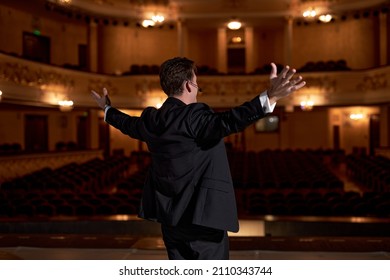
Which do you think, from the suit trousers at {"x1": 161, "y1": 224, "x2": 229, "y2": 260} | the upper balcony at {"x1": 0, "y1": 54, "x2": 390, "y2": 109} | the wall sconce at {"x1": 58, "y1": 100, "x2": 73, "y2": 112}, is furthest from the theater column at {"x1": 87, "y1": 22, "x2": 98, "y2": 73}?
the suit trousers at {"x1": 161, "y1": 224, "x2": 229, "y2": 260}

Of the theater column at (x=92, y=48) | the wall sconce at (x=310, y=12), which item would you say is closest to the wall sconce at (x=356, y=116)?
the wall sconce at (x=310, y=12)

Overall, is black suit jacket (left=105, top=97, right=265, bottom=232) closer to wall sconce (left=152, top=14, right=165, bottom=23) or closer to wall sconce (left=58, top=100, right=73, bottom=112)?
wall sconce (left=58, top=100, right=73, bottom=112)

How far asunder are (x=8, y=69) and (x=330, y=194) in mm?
11033

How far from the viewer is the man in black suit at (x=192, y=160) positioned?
5.74 feet

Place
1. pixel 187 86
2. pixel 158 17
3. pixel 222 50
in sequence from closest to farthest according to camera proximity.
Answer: pixel 187 86 → pixel 158 17 → pixel 222 50

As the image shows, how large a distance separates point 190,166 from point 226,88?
1966 centimetres

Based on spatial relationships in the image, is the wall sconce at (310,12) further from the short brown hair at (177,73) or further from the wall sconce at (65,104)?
the short brown hair at (177,73)

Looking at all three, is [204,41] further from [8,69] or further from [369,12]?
[8,69]

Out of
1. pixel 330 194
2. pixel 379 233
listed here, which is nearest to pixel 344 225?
pixel 379 233

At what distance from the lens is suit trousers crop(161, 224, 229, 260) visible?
6.21ft

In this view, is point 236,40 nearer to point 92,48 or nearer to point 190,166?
point 92,48

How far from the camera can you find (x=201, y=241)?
1.90 meters

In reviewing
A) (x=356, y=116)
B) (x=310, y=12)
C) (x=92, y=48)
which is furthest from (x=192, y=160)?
(x=356, y=116)

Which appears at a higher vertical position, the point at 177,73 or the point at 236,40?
the point at 236,40
